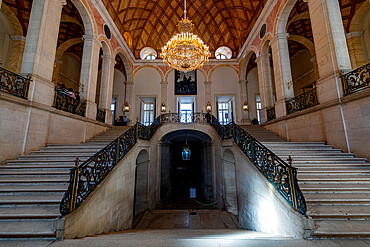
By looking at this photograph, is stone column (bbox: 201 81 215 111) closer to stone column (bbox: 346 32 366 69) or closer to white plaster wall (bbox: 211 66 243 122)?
white plaster wall (bbox: 211 66 243 122)

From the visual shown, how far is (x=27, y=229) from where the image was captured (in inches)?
86.2

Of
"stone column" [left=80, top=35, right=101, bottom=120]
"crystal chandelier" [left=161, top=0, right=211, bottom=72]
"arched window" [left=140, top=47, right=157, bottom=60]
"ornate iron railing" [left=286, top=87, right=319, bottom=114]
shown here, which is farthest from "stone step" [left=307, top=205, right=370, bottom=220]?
"arched window" [left=140, top=47, right=157, bottom=60]

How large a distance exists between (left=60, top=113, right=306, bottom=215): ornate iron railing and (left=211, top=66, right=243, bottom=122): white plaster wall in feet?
22.8

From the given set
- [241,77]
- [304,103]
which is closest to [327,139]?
[304,103]

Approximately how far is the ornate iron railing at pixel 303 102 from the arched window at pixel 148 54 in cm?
1190

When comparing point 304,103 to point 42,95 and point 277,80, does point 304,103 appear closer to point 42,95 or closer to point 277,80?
point 277,80

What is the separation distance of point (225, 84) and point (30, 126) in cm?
1278

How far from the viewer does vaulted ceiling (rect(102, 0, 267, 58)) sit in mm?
11414

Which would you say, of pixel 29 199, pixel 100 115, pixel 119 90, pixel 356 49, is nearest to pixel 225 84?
pixel 356 49

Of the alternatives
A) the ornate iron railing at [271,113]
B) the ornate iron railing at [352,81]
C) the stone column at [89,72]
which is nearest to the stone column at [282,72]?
the ornate iron railing at [271,113]

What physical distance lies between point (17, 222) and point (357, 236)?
16.2 feet

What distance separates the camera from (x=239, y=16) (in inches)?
479

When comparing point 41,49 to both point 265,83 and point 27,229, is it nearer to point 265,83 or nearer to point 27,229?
point 27,229

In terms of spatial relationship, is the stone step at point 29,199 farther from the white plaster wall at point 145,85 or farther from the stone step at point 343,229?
the white plaster wall at point 145,85
